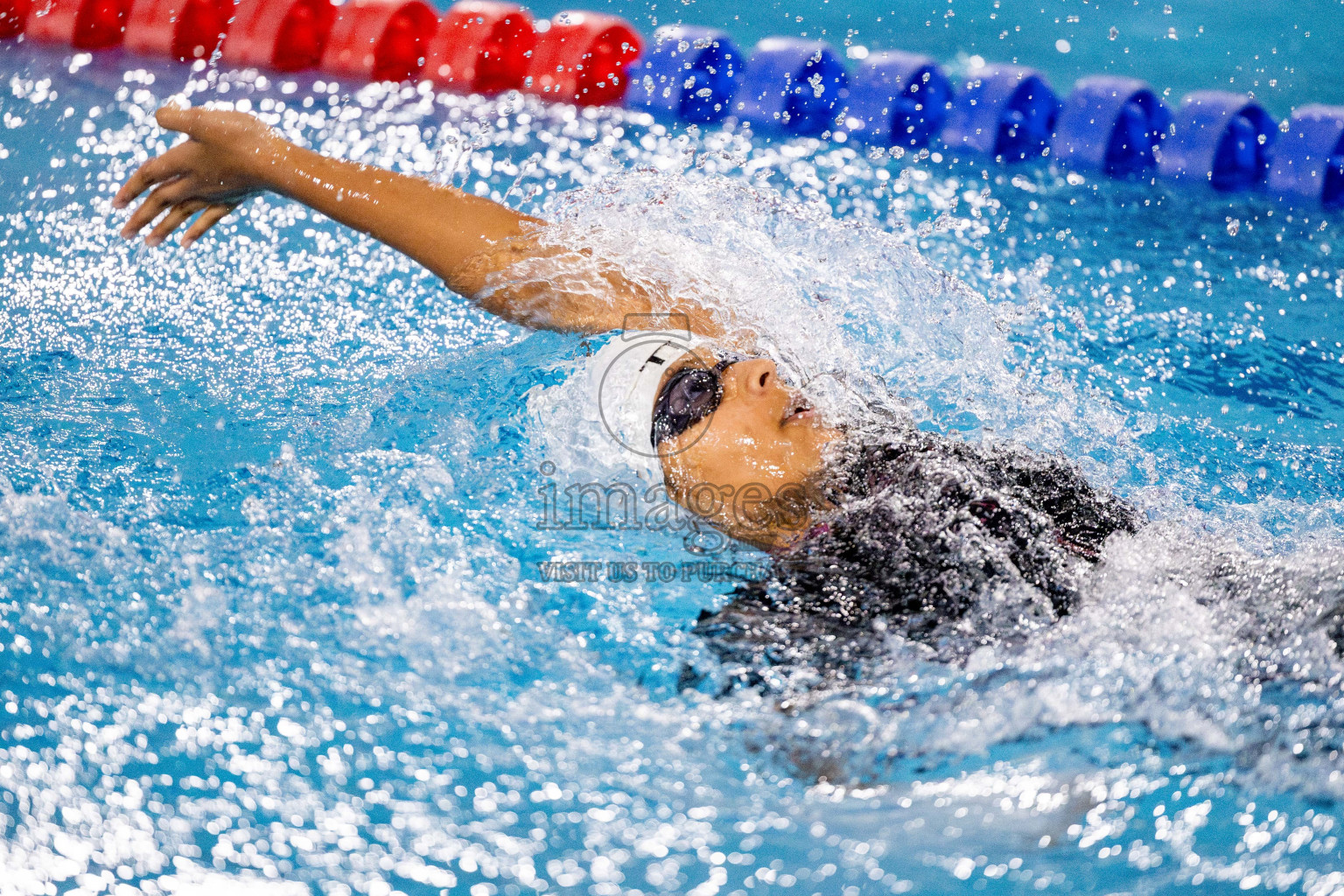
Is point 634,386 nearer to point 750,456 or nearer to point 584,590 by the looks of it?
point 750,456

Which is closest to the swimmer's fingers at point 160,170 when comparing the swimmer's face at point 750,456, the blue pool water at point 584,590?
the blue pool water at point 584,590

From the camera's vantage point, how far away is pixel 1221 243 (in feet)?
9.03

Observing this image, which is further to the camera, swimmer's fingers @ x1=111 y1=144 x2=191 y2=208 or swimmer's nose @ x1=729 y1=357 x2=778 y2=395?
swimmer's fingers @ x1=111 y1=144 x2=191 y2=208

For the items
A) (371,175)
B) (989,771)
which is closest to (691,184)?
(371,175)

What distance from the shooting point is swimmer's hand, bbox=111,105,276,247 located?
163 centimetres

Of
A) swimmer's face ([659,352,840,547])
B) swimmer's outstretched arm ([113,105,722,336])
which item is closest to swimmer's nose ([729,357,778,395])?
swimmer's face ([659,352,840,547])

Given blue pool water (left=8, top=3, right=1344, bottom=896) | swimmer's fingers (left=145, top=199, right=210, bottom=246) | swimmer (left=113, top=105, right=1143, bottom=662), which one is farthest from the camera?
swimmer's fingers (left=145, top=199, right=210, bottom=246)

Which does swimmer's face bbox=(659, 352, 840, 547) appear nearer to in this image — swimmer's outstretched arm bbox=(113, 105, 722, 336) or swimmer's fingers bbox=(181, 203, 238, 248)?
swimmer's outstretched arm bbox=(113, 105, 722, 336)

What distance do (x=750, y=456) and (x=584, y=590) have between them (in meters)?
0.31

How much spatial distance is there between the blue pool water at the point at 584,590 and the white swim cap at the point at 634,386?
0.06 metres

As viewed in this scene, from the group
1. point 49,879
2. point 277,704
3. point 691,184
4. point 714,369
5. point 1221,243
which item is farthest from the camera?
point 1221,243

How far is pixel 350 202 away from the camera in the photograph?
165cm

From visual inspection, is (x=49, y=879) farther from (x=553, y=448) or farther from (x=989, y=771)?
(x=989, y=771)

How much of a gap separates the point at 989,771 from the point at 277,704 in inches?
32.0
